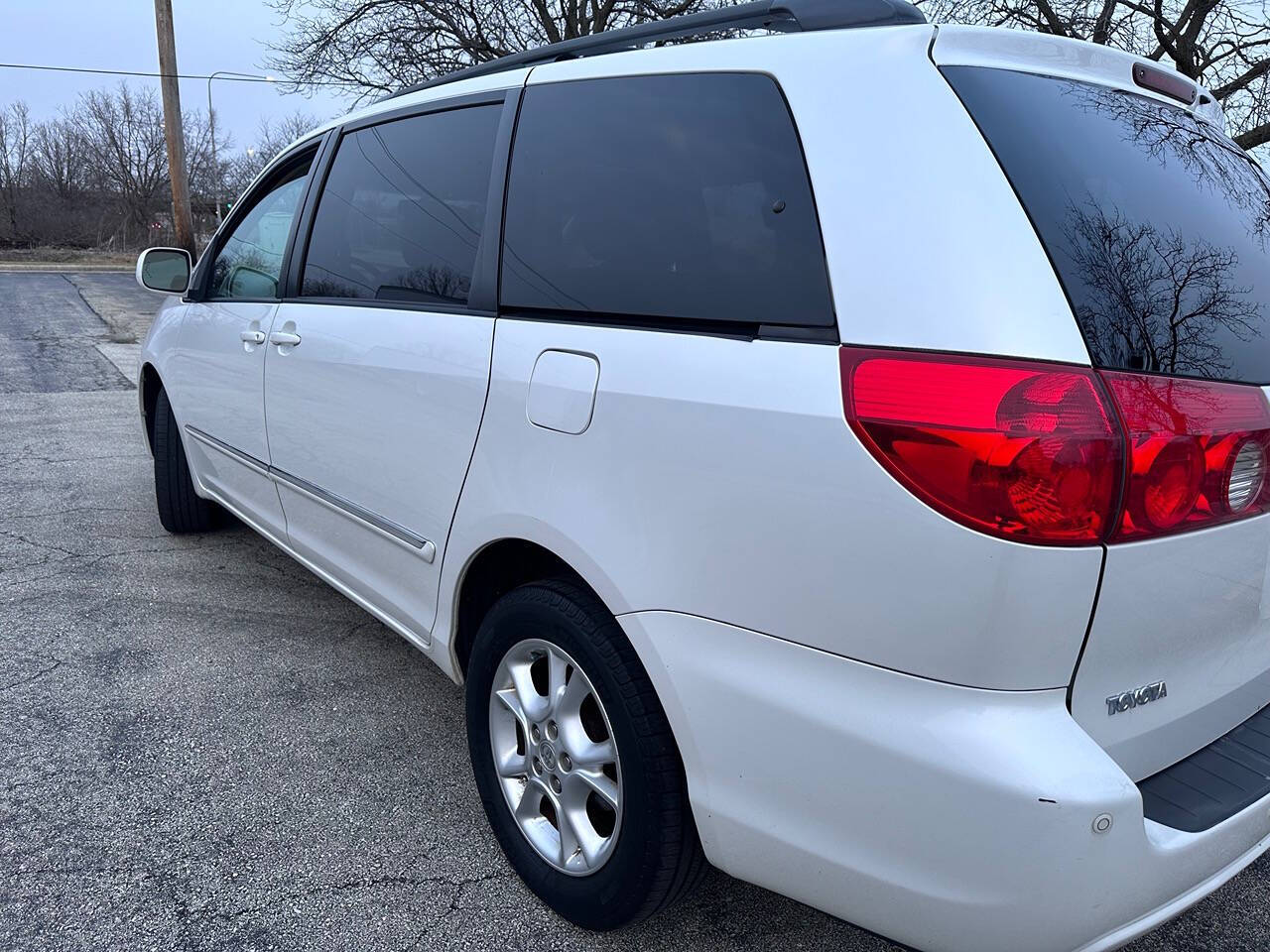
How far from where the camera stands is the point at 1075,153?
165 cm

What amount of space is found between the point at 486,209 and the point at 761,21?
2.57ft

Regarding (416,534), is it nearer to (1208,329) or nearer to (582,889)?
(582,889)

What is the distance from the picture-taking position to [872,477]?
1.46m

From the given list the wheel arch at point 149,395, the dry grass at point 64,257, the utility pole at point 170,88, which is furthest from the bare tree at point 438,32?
the dry grass at point 64,257

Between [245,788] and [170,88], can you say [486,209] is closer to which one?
[245,788]

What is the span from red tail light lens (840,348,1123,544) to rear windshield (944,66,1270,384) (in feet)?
0.35

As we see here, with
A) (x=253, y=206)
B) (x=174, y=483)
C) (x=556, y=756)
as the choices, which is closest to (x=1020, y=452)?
(x=556, y=756)

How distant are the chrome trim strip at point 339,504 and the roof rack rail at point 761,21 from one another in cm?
121

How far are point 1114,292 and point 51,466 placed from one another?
611cm

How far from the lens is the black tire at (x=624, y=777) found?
72.1 inches

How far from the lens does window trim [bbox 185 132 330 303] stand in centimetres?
328

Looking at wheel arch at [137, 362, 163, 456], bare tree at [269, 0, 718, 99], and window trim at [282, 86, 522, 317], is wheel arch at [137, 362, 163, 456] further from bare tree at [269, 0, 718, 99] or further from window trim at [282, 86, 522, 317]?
bare tree at [269, 0, 718, 99]

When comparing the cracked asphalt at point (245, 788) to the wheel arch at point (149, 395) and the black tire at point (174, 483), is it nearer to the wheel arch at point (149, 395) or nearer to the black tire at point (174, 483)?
the black tire at point (174, 483)

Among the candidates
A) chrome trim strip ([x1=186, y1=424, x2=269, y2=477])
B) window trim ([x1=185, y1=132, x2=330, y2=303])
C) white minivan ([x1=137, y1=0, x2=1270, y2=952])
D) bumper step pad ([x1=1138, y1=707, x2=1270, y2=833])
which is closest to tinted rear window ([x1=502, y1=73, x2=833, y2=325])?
white minivan ([x1=137, y1=0, x2=1270, y2=952])
